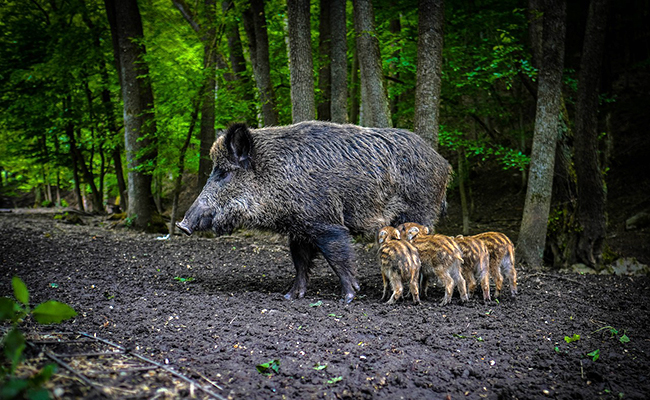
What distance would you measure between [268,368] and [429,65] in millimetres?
5084

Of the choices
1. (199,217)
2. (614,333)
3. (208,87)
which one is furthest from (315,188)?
(208,87)

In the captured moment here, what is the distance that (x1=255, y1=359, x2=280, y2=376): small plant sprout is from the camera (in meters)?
3.11

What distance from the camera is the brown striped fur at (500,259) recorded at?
16.9ft

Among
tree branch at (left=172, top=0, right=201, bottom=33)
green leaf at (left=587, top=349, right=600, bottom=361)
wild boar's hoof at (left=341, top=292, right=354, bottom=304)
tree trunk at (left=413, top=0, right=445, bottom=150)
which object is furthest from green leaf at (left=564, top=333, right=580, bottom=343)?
tree branch at (left=172, top=0, right=201, bottom=33)

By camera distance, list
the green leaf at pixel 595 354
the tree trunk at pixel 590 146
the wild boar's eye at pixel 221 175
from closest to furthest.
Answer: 1. the green leaf at pixel 595 354
2. the wild boar's eye at pixel 221 175
3. the tree trunk at pixel 590 146

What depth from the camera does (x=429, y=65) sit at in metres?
6.74

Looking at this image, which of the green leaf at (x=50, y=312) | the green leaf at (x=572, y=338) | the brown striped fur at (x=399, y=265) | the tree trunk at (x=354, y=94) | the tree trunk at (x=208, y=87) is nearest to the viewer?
the green leaf at (x=50, y=312)

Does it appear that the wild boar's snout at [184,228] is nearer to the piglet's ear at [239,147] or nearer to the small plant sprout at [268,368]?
the piglet's ear at [239,147]

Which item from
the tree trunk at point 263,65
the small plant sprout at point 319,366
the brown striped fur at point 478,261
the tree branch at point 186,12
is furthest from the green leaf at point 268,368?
the tree branch at point 186,12

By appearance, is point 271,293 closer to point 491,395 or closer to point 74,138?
point 491,395

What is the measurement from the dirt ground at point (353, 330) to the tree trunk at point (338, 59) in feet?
10.7

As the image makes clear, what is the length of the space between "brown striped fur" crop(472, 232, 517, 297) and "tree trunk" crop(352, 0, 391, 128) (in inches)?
120

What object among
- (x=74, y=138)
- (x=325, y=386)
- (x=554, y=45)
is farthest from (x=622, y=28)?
(x=74, y=138)

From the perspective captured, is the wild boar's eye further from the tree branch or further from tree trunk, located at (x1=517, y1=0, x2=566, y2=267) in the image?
the tree branch
